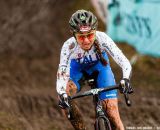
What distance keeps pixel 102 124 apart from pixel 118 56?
1.09 m

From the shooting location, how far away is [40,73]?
17.5 meters

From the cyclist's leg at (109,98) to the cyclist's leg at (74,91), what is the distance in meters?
0.34

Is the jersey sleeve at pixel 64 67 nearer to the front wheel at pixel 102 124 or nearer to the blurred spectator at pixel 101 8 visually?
the front wheel at pixel 102 124

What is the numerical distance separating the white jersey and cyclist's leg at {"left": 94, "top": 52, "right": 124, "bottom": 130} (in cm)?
24

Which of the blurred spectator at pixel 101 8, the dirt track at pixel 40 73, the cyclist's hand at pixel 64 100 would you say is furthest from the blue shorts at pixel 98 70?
the blurred spectator at pixel 101 8

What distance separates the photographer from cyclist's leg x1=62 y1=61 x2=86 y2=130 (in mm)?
8398

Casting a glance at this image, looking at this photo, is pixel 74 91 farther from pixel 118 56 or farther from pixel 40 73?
pixel 40 73

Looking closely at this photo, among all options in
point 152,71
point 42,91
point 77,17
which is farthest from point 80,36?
point 152,71

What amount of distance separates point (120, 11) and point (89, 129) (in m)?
7.55

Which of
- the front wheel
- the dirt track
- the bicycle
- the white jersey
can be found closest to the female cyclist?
the white jersey

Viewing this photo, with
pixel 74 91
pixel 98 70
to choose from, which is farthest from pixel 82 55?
pixel 74 91

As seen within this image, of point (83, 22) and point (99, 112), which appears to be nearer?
point (99, 112)

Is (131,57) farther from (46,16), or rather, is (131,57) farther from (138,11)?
(46,16)

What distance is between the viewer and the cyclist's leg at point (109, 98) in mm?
8203
